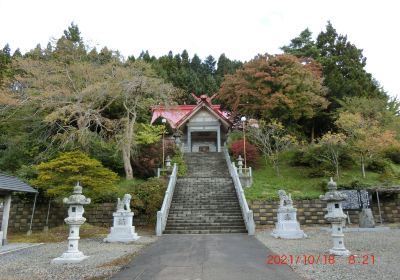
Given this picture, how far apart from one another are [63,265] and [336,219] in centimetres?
726

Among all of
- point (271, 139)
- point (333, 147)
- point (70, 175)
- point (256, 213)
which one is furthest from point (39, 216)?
point (333, 147)

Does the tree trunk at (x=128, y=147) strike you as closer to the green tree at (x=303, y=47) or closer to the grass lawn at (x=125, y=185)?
the grass lawn at (x=125, y=185)

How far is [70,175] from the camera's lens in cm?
1429

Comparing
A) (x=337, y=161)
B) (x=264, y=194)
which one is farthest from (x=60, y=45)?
(x=337, y=161)

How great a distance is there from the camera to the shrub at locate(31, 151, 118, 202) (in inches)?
549

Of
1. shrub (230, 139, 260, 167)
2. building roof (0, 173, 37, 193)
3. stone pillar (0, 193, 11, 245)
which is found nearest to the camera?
building roof (0, 173, 37, 193)

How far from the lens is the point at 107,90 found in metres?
18.8

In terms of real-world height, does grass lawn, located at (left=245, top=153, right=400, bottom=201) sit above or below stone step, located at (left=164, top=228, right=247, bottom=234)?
above

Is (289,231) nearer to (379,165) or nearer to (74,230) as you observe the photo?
(74,230)

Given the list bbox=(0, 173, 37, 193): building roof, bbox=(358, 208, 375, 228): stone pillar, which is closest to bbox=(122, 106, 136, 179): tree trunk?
bbox=(0, 173, 37, 193): building roof

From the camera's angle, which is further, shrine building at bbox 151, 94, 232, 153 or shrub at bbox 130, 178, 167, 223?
shrine building at bbox 151, 94, 232, 153

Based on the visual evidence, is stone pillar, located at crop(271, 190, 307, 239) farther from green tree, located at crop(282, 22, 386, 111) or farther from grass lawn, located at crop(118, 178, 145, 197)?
green tree, located at crop(282, 22, 386, 111)

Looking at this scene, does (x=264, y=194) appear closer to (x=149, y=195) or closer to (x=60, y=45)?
(x=149, y=195)

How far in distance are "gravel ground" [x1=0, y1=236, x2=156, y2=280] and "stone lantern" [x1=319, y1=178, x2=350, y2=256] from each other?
218 inches
